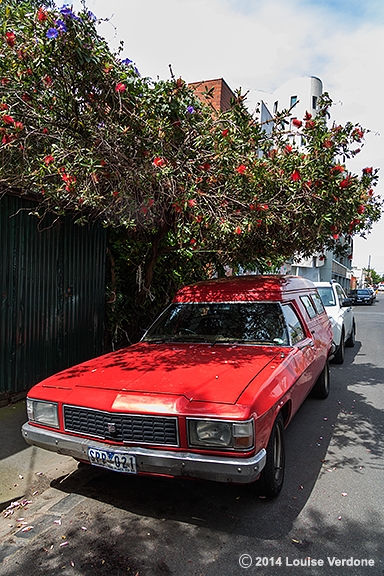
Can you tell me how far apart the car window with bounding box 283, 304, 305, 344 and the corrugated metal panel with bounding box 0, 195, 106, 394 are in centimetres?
339

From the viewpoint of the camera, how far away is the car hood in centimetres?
316

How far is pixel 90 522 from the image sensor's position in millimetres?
3137

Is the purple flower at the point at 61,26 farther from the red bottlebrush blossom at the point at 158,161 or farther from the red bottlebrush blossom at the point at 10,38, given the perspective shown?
the red bottlebrush blossom at the point at 158,161

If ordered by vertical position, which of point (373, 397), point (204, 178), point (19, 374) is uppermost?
point (204, 178)

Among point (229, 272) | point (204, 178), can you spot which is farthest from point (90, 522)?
point (229, 272)

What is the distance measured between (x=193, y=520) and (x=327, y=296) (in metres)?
7.57

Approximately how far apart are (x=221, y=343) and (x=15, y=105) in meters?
3.28

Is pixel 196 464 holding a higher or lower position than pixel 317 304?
lower

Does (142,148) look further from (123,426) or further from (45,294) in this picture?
(123,426)

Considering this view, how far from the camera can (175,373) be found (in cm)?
353

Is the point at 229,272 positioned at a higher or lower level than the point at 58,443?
higher

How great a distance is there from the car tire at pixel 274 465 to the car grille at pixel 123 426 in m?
0.81

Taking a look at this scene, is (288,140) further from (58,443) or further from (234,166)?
(58,443)

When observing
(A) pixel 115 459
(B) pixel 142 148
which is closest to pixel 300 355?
(A) pixel 115 459
